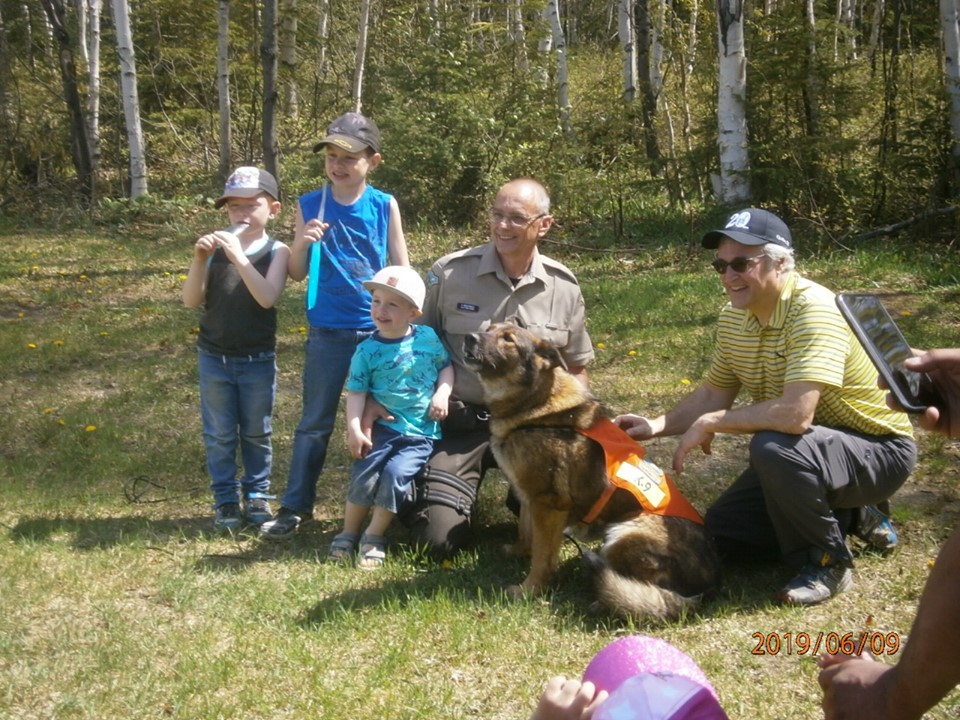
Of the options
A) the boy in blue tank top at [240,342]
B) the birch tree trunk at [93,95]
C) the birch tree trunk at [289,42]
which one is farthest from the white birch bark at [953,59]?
the birch tree trunk at [93,95]

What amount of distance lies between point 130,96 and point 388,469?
12830 mm

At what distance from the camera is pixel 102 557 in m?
5.08

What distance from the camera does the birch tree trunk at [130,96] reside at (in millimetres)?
15539

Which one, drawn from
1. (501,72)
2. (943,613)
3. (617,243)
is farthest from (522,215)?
(501,72)

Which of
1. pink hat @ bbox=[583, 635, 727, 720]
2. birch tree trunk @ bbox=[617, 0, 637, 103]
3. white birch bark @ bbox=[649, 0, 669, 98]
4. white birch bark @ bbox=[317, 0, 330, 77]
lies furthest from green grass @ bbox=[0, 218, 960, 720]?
white birch bark @ bbox=[317, 0, 330, 77]

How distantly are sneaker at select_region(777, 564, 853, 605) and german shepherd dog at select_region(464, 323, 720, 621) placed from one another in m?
0.31

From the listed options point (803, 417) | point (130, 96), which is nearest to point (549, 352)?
point (803, 417)

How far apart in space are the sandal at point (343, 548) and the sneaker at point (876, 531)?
240 cm

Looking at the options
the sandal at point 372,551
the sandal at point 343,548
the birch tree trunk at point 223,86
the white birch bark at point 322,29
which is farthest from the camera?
the white birch bark at point 322,29

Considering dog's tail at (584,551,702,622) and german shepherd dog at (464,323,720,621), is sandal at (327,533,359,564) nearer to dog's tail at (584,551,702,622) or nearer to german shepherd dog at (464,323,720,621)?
german shepherd dog at (464,323,720,621)

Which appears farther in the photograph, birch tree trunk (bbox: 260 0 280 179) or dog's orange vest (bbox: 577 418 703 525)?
birch tree trunk (bbox: 260 0 280 179)

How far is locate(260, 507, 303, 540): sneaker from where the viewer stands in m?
5.41

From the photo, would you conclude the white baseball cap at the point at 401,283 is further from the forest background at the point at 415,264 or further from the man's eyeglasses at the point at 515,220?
the forest background at the point at 415,264

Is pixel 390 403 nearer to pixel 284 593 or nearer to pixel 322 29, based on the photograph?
pixel 284 593
